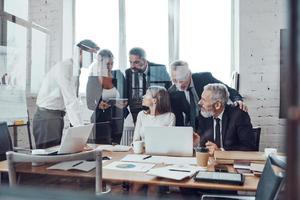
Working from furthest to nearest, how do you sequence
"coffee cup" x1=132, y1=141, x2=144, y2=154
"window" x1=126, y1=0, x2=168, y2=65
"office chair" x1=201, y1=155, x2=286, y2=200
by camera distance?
"window" x1=126, y1=0, x2=168, y2=65, "coffee cup" x1=132, y1=141, x2=144, y2=154, "office chair" x1=201, y1=155, x2=286, y2=200

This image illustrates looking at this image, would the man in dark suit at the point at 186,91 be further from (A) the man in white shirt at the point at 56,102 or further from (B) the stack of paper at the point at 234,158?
(A) the man in white shirt at the point at 56,102

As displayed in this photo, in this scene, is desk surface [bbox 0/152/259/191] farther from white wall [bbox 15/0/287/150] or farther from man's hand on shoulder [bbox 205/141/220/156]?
white wall [bbox 15/0/287/150]

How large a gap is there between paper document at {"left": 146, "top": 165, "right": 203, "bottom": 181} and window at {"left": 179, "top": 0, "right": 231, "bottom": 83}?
1639 millimetres

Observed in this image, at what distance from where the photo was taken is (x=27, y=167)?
3.75 ft

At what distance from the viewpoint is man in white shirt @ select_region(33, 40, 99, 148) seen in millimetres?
2908

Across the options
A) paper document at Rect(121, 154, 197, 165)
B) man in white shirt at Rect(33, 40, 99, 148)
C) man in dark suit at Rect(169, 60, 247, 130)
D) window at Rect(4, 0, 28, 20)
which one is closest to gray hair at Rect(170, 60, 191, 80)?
man in dark suit at Rect(169, 60, 247, 130)

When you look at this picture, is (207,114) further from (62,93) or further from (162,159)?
(62,93)

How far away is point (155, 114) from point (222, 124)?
54 cm

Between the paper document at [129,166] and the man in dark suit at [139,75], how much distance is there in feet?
4.21

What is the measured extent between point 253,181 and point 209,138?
2.90ft

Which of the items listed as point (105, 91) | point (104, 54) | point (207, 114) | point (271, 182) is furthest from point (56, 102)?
point (271, 182)

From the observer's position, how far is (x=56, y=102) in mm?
2957

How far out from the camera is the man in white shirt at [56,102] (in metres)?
2.91

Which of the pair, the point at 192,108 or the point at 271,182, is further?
the point at 192,108
